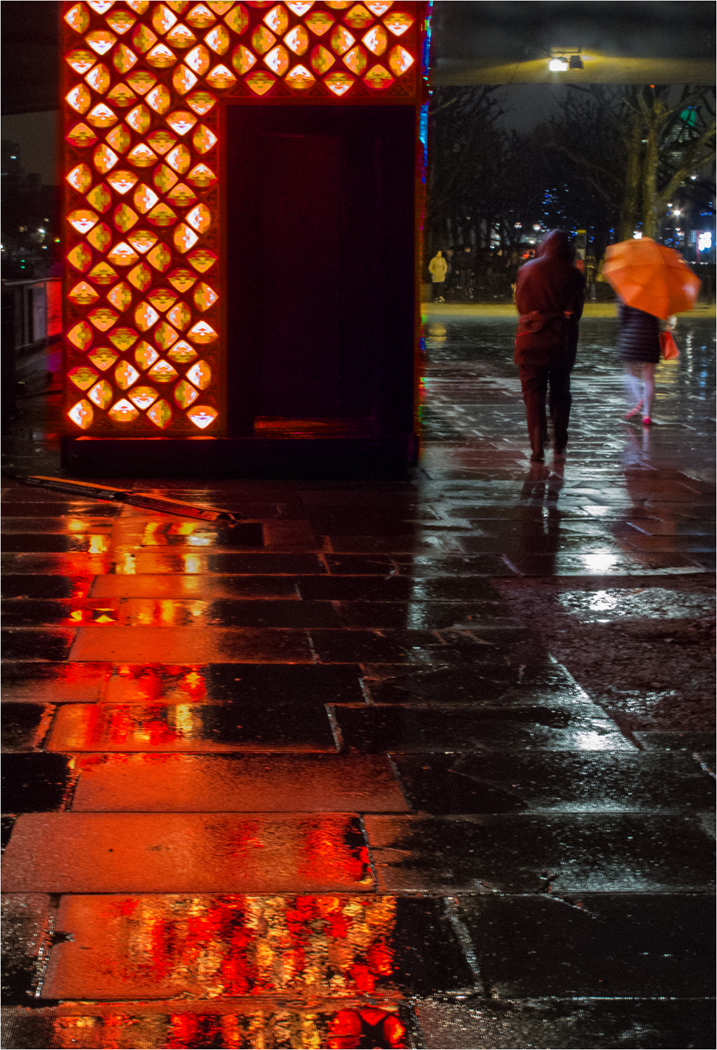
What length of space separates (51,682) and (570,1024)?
2.60 meters

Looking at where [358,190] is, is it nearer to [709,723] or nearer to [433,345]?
[709,723]

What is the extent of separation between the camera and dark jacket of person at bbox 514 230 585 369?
9.58 metres

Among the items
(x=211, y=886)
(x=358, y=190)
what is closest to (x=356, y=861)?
(x=211, y=886)

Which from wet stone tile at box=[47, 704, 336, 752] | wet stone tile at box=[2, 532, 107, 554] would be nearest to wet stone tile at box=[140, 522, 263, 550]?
wet stone tile at box=[2, 532, 107, 554]

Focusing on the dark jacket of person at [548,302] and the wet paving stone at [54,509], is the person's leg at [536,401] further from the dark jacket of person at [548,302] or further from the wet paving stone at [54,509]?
the wet paving stone at [54,509]

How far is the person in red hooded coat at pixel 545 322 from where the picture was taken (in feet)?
31.5

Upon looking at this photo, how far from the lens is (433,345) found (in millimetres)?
22438

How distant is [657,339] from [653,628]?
21.1 feet

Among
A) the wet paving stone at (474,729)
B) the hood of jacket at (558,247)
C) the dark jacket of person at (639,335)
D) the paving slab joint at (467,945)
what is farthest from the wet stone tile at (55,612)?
the dark jacket of person at (639,335)

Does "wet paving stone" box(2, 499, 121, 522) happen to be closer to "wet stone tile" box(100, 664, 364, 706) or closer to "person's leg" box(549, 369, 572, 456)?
"wet stone tile" box(100, 664, 364, 706)

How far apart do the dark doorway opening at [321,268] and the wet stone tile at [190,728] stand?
5072 millimetres

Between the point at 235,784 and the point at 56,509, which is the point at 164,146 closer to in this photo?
→ the point at 56,509

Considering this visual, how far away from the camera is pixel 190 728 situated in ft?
14.1

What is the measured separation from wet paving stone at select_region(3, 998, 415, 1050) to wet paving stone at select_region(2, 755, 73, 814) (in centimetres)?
106
